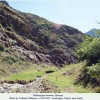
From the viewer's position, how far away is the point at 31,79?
6172 centimetres

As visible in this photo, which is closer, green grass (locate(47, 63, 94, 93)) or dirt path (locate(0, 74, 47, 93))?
green grass (locate(47, 63, 94, 93))

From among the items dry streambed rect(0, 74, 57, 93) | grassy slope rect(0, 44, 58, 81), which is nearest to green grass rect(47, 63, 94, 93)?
dry streambed rect(0, 74, 57, 93)

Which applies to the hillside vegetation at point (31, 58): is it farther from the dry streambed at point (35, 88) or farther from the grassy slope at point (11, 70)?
the dry streambed at point (35, 88)

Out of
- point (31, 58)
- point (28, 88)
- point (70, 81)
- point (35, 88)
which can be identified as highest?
point (70, 81)

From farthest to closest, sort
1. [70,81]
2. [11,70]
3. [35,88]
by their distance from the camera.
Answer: [11,70]
[70,81]
[35,88]

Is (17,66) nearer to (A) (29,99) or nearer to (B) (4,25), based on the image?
→ (B) (4,25)

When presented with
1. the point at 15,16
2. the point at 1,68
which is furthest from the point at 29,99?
the point at 15,16

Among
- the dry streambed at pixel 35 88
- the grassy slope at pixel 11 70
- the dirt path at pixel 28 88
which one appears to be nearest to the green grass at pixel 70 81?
the dry streambed at pixel 35 88

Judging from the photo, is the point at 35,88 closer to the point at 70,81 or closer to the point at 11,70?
the point at 70,81

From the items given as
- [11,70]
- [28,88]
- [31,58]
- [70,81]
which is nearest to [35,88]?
[28,88]

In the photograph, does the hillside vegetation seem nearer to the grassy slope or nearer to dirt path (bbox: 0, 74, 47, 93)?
the grassy slope

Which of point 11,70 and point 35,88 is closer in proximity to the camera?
point 35,88

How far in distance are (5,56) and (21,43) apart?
1147 inches

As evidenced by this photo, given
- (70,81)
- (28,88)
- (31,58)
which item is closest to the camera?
(70,81)
